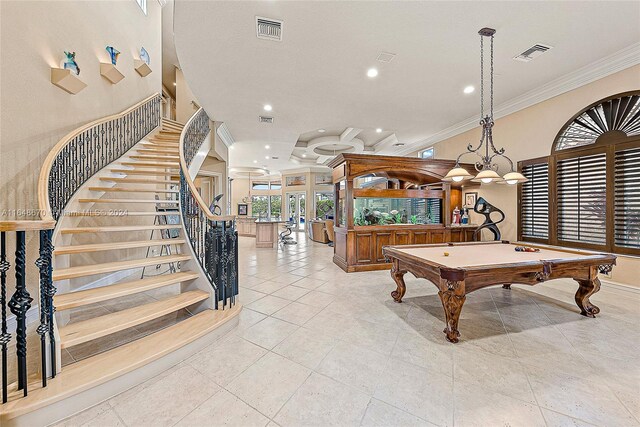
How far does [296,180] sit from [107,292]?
11.1 metres

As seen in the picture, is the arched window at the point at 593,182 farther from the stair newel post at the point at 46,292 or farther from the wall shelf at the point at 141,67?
the wall shelf at the point at 141,67

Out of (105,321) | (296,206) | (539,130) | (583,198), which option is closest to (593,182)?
(583,198)

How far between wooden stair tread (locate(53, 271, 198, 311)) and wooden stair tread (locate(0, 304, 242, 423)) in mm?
437

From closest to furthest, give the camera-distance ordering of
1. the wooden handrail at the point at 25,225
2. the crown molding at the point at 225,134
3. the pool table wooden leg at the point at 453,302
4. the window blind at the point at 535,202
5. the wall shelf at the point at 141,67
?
the wooden handrail at the point at 25,225, the pool table wooden leg at the point at 453,302, the window blind at the point at 535,202, the wall shelf at the point at 141,67, the crown molding at the point at 225,134

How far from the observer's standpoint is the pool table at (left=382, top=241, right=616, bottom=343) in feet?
7.84

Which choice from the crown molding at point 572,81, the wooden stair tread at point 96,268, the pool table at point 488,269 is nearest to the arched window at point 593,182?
the crown molding at point 572,81

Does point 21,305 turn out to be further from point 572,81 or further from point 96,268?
point 572,81

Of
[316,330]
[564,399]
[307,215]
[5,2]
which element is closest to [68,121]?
[5,2]

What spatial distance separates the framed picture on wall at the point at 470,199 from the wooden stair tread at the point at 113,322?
246 inches

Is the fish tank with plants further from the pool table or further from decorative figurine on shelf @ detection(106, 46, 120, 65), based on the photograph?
decorative figurine on shelf @ detection(106, 46, 120, 65)

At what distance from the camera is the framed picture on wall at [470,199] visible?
20.6ft

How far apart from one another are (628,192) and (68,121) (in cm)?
803

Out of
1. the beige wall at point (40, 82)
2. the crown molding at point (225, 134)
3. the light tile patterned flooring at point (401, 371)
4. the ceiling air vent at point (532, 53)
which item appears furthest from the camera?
the crown molding at point (225, 134)

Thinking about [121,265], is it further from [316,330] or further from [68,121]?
[68,121]
